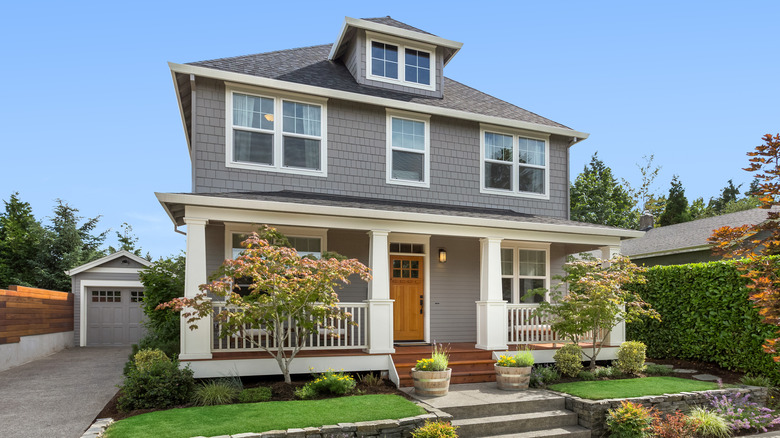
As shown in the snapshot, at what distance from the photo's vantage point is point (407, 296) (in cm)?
1148

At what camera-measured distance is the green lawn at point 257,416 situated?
6211 millimetres

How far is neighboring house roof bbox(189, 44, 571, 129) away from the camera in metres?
11.0

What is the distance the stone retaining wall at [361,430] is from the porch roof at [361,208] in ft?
12.6

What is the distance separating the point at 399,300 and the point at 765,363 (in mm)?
7366

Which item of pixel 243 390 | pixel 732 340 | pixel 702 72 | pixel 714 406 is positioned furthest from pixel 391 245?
pixel 702 72

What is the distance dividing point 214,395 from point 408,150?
6.78m

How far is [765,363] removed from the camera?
9.69 metres

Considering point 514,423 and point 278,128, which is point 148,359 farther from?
point 514,423

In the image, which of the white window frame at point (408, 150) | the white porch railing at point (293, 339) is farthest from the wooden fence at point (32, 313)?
the white window frame at point (408, 150)

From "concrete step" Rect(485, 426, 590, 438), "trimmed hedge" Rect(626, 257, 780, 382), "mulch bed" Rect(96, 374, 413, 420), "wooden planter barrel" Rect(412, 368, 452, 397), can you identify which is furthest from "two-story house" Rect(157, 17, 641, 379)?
"concrete step" Rect(485, 426, 590, 438)

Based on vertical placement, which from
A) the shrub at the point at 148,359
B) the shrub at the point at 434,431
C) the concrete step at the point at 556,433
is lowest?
the concrete step at the point at 556,433

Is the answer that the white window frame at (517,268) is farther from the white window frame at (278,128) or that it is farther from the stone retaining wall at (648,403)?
the white window frame at (278,128)

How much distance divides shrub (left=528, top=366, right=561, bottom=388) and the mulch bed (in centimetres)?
251

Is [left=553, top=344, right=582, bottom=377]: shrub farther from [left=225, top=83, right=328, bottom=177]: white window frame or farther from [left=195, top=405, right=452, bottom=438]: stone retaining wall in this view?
[left=225, top=83, right=328, bottom=177]: white window frame
